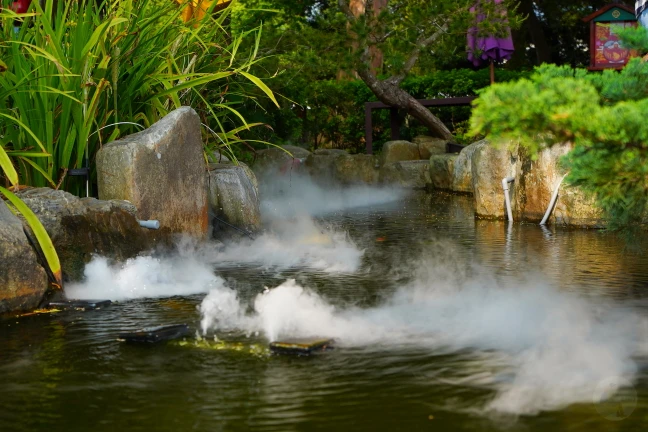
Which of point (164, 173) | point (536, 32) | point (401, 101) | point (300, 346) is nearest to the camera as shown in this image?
point (300, 346)

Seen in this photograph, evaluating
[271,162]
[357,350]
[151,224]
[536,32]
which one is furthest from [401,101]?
[357,350]

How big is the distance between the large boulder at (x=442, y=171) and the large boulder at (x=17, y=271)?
416 inches

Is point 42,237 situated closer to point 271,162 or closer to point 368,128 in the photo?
point 271,162

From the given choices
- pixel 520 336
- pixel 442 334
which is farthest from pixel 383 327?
pixel 520 336

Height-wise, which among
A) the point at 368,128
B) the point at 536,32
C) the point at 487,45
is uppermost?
the point at 536,32

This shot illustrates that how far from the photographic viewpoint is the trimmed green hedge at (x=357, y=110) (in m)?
22.3

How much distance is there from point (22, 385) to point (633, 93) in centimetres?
298

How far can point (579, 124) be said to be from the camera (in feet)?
11.2

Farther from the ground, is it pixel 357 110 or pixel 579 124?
pixel 357 110

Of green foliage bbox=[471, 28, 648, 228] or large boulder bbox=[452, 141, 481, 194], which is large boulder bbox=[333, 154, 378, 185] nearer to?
large boulder bbox=[452, 141, 481, 194]

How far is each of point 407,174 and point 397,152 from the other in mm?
1145

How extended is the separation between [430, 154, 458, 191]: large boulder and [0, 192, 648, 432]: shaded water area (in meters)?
7.69

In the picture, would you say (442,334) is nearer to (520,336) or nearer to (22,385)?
(520,336)

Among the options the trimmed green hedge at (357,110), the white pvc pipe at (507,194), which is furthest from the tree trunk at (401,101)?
the white pvc pipe at (507,194)
